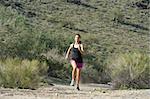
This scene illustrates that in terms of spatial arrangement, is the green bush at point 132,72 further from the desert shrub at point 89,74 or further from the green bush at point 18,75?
the desert shrub at point 89,74

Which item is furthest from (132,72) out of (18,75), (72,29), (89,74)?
(72,29)

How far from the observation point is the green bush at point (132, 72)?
71.7 ft

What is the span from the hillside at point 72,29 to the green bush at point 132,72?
6349mm

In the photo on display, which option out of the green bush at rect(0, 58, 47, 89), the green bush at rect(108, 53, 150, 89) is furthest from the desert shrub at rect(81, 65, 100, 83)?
the green bush at rect(0, 58, 47, 89)

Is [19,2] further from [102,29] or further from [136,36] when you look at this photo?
[136,36]

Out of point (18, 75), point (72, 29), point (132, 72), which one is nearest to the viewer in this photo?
point (18, 75)

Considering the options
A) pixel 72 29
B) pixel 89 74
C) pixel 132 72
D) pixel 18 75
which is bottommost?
pixel 72 29

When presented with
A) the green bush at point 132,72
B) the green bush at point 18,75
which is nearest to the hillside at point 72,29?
the green bush at point 132,72

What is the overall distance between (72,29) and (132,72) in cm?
2925

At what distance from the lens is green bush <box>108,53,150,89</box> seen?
2186 cm

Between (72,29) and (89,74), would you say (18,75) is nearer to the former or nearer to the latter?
(89,74)

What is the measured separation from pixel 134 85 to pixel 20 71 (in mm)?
5868

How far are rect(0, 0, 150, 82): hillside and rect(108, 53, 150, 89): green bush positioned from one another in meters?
6.35

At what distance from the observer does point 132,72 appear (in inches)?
873
